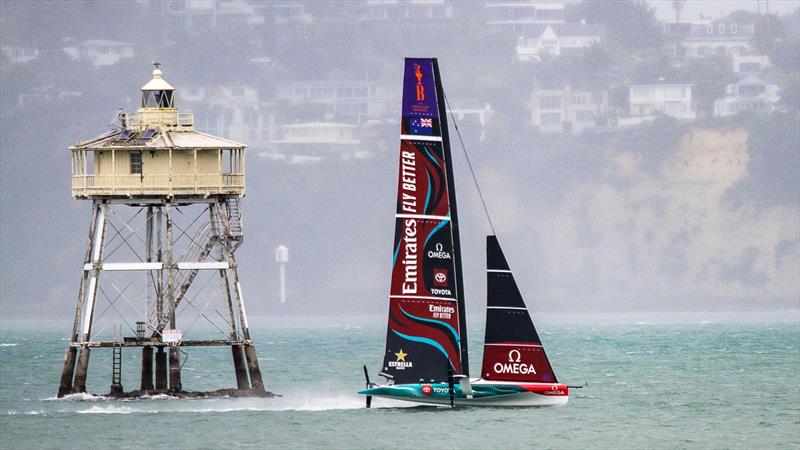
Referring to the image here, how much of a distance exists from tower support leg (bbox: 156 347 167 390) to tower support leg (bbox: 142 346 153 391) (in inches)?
9.1

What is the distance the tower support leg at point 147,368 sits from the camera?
6544 centimetres

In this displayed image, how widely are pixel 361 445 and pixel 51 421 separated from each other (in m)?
11.3

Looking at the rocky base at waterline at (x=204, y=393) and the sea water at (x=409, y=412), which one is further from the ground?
the rocky base at waterline at (x=204, y=393)

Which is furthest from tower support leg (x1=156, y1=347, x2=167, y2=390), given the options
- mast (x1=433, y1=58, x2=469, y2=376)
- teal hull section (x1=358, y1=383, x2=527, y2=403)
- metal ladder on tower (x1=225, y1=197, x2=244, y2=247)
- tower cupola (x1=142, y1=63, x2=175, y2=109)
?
mast (x1=433, y1=58, x2=469, y2=376)

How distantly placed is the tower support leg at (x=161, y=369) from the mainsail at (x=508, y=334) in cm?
1317

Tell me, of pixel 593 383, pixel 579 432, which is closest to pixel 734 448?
pixel 579 432

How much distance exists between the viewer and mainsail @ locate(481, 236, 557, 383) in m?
57.1

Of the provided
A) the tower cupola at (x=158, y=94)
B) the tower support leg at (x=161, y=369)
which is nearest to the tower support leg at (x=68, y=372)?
the tower support leg at (x=161, y=369)

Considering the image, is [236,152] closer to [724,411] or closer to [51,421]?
[51,421]

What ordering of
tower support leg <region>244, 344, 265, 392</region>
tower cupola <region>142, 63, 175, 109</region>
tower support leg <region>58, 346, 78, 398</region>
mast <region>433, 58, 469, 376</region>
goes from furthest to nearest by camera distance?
tower cupola <region>142, 63, 175, 109</region>
tower support leg <region>244, 344, 265, 392</region>
tower support leg <region>58, 346, 78, 398</region>
mast <region>433, 58, 469, 376</region>

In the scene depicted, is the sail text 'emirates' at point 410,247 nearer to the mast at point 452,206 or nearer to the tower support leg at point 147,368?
the mast at point 452,206

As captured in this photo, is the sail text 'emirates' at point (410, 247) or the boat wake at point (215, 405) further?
the boat wake at point (215, 405)

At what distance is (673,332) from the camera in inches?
5709

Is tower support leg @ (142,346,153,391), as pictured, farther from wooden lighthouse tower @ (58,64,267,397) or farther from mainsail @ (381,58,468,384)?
mainsail @ (381,58,468,384)
